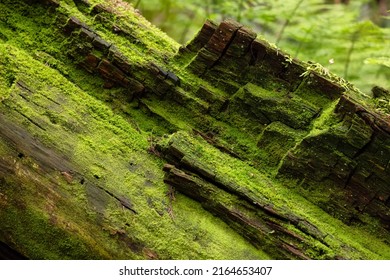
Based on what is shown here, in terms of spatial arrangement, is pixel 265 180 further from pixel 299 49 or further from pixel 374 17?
pixel 374 17

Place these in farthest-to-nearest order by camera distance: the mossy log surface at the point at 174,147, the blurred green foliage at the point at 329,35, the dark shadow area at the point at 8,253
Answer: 1. the blurred green foliage at the point at 329,35
2. the dark shadow area at the point at 8,253
3. the mossy log surface at the point at 174,147

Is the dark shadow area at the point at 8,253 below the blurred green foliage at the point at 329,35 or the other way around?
below

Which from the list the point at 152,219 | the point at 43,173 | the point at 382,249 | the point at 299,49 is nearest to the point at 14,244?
the point at 43,173

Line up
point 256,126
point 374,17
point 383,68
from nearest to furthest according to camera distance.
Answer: point 256,126 → point 383,68 → point 374,17

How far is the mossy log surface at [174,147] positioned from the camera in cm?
274

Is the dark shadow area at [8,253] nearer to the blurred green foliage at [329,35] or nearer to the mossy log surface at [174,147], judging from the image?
the mossy log surface at [174,147]

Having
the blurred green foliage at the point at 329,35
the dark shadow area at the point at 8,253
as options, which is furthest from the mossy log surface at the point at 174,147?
the blurred green foliage at the point at 329,35

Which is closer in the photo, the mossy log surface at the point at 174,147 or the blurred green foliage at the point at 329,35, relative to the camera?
the mossy log surface at the point at 174,147

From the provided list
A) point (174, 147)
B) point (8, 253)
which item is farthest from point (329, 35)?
point (8, 253)

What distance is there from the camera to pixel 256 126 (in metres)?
3.29

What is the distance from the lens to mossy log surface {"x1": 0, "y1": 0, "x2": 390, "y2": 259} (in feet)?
8.98

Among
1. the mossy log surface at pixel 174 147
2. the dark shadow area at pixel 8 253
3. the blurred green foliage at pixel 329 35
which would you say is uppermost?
the blurred green foliage at pixel 329 35

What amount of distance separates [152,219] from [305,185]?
1.22 metres

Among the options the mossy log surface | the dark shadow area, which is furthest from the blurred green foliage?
the dark shadow area
